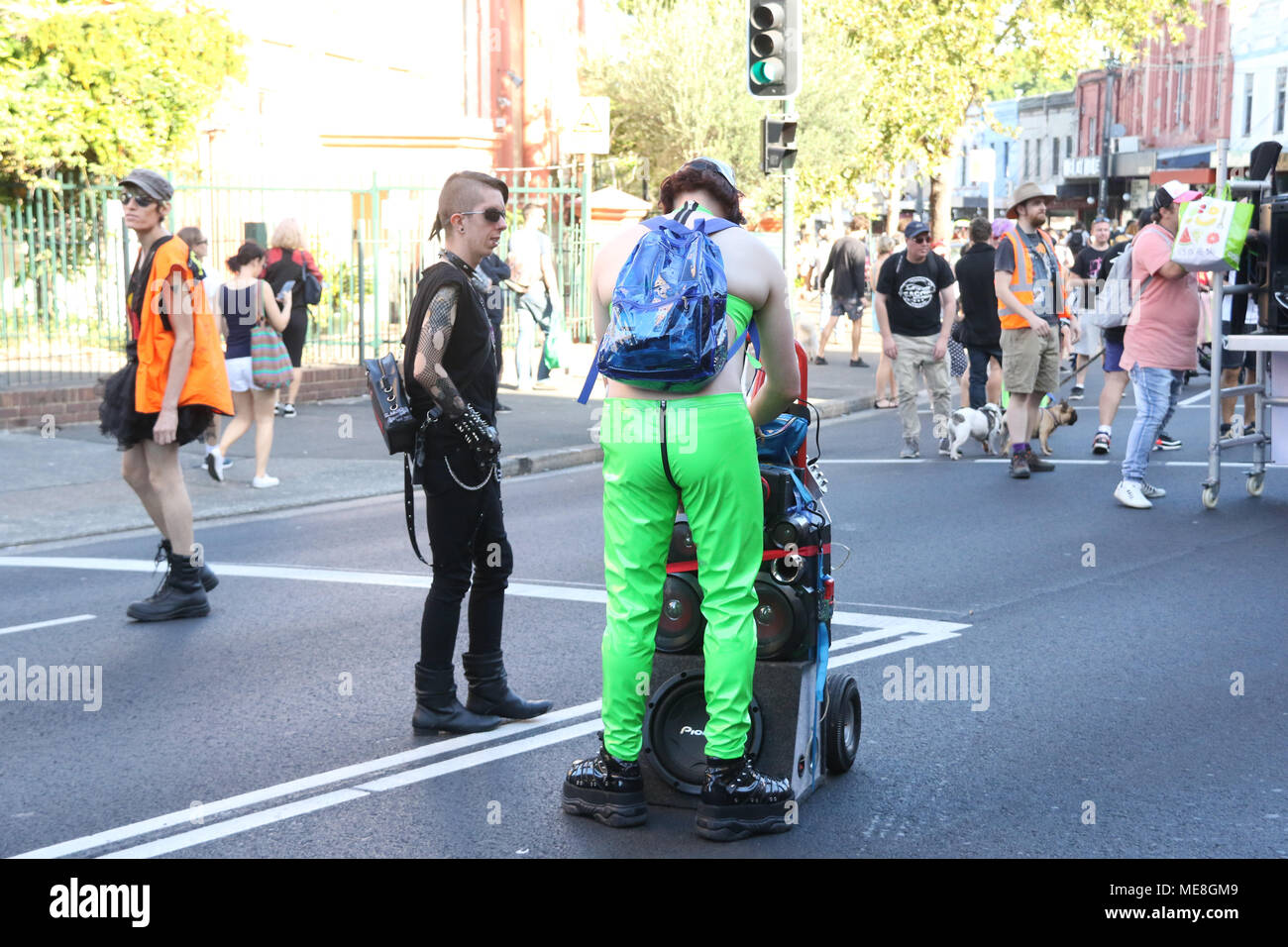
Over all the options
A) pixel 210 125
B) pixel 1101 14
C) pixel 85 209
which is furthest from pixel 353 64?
pixel 1101 14

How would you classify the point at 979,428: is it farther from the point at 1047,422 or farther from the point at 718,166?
the point at 718,166

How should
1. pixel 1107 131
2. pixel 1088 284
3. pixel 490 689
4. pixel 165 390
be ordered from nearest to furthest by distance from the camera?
pixel 490 689 < pixel 165 390 < pixel 1088 284 < pixel 1107 131

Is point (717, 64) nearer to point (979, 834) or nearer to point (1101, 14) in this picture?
point (1101, 14)

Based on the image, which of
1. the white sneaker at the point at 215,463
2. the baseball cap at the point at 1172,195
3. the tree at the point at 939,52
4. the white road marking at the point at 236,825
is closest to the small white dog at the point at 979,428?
the baseball cap at the point at 1172,195

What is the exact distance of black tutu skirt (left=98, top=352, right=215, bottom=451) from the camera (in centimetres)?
746

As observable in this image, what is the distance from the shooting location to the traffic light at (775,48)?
1369 centimetres

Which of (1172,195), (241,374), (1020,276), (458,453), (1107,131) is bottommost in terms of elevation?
(241,374)

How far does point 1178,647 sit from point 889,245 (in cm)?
1881

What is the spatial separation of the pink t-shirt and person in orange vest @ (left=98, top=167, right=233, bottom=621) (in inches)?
231

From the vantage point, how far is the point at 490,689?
579cm

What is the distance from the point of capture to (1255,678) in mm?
6324

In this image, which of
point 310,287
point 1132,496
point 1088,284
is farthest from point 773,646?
point 1088,284

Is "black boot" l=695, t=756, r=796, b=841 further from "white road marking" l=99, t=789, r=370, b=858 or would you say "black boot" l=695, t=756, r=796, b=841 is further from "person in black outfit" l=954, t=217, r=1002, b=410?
"person in black outfit" l=954, t=217, r=1002, b=410

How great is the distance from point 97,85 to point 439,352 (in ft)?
44.2
